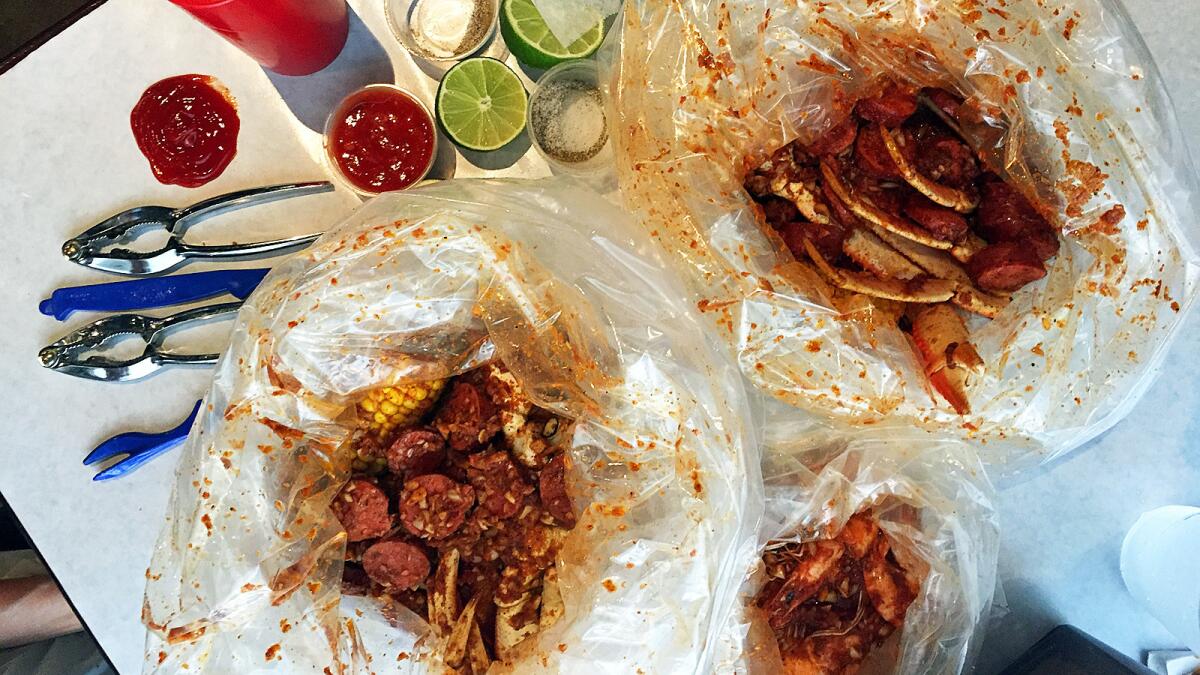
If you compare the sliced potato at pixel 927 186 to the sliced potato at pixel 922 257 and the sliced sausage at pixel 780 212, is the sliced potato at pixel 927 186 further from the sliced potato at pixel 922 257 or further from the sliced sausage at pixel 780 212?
the sliced sausage at pixel 780 212

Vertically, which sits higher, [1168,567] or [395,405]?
[395,405]

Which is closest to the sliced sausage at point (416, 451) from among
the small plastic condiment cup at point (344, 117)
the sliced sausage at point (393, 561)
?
the sliced sausage at point (393, 561)

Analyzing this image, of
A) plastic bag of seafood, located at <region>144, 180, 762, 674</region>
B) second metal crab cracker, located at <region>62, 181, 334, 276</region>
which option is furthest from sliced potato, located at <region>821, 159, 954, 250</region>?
second metal crab cracker, located at <region>62, 181, 334, 276</region>

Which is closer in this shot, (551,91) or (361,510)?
(361,510)

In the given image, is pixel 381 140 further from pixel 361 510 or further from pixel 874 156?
pixel 874 156

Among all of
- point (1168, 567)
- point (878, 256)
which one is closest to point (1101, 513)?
point (1168, 567)

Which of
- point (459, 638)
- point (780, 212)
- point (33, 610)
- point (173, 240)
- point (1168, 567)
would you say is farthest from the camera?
point (33, 610)

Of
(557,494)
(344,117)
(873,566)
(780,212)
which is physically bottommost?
(873,566)
